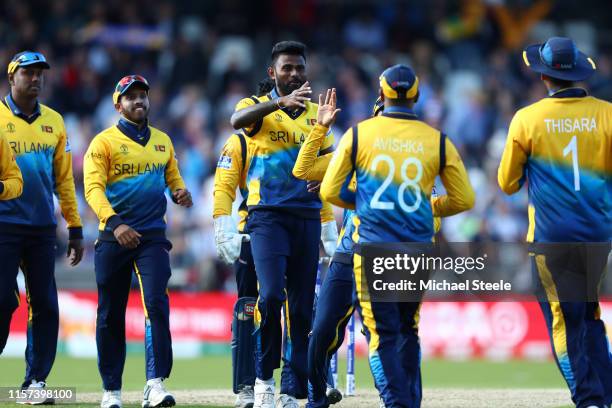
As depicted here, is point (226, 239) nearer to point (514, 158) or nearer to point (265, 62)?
point (514, 158)

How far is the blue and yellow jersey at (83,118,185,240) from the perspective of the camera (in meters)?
10.5

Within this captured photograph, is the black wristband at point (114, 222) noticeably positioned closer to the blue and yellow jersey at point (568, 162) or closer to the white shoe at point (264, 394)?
the white shoe at point (264, 394)

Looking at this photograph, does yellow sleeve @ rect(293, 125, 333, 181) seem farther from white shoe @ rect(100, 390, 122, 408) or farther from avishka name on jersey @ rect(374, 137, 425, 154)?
white shoe @ rect(100, 390, 122, 408)

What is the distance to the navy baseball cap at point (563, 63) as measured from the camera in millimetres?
8961

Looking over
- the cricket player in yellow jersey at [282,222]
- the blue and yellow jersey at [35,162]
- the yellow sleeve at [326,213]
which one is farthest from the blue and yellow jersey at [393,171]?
the blue and yellow jersey at [35,162]

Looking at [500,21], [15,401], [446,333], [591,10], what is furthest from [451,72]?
[15,401]

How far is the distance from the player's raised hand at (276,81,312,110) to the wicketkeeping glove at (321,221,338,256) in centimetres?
167

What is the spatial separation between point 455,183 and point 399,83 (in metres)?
0.81

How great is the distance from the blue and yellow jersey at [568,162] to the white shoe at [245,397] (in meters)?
3.11

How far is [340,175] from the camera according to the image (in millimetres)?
8711

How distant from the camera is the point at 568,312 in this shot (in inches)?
346

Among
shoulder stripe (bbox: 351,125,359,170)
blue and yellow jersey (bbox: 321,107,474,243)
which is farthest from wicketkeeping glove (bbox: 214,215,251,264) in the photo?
shoulder stripe (bbox: 351,125,359,170)

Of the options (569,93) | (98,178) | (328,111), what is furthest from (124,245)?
(569,93)

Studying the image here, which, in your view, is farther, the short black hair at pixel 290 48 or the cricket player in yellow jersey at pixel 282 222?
the short black hair at pixel 290 48
